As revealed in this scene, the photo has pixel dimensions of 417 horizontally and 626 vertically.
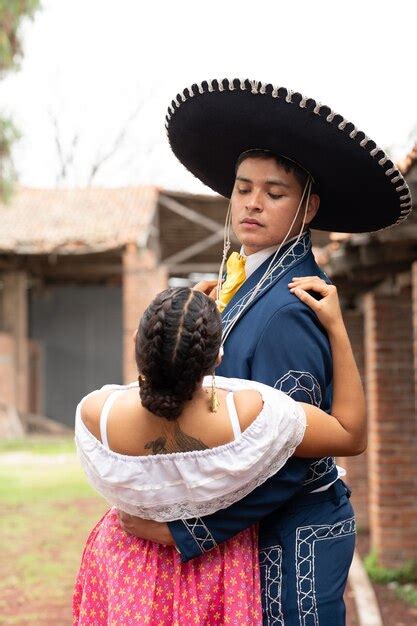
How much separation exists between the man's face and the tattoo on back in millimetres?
607

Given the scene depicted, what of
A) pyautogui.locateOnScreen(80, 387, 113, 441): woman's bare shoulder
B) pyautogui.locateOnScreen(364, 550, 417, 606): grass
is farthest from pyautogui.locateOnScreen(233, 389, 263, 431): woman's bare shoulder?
pyautogui.locateOnScreen(364, 550, 417, 606): grass

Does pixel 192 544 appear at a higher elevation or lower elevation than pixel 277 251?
lower

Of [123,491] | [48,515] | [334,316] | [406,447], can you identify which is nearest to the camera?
[123,491]

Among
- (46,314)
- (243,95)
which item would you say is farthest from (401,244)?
(46,314)

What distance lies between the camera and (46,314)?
2081cm

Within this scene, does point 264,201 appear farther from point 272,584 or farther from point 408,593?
point 408,593

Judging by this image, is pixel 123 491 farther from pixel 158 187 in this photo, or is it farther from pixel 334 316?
pixel 158 187

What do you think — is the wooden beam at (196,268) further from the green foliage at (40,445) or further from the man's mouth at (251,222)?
the man's mouth at (251,222)

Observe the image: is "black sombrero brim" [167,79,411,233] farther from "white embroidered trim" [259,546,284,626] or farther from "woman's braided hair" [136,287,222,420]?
"white embroidered trim" [259,546,284,626]

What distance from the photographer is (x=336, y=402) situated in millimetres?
2174

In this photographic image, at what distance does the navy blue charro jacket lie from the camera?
2.09 m

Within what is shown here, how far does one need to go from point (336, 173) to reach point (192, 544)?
0.98 metres

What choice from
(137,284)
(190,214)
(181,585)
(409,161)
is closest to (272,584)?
(181,585)

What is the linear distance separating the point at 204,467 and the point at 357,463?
796 cm
